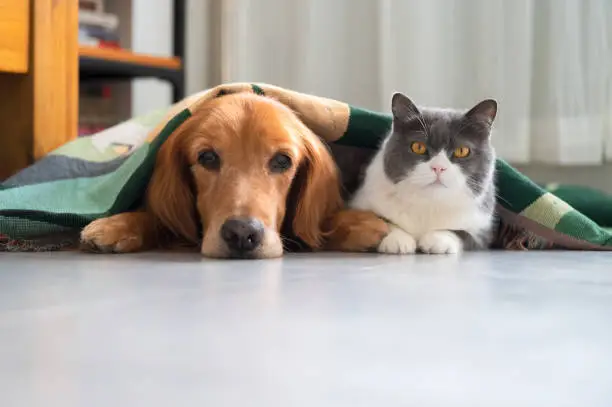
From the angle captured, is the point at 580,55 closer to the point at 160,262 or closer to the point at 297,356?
the point at 160,262

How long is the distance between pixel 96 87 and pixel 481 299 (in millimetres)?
2372

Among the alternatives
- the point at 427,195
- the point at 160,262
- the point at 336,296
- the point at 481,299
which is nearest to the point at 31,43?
the point at 160,262

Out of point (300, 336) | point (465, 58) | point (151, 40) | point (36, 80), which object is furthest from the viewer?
point (151, 40)

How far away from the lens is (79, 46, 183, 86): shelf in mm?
2430

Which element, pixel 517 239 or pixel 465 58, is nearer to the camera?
pixel 517 239

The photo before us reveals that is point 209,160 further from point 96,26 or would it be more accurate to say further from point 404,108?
point 96,26

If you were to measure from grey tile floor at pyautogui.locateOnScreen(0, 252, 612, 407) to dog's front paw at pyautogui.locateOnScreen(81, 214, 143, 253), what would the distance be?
0.13 metres

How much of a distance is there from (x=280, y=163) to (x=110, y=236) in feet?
1.08

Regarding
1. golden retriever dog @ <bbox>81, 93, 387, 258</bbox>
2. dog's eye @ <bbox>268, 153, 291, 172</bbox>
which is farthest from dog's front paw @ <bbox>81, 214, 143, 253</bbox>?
dog's eye @ <bbox>268, 153, 291, 172</bbox>

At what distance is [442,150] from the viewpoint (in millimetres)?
1437

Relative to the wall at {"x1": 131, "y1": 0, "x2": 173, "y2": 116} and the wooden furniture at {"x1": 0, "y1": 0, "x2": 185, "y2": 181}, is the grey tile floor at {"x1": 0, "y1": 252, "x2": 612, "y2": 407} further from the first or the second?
the wall at {"x1": 131, "y1": 0, "x2": 173, "y2": 116}

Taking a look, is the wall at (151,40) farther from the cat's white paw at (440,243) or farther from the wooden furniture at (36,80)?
the cat's white paw at (440,243)

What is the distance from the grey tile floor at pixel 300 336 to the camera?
54 cm

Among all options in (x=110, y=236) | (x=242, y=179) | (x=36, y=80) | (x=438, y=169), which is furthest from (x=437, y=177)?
(x=36, y=80)
